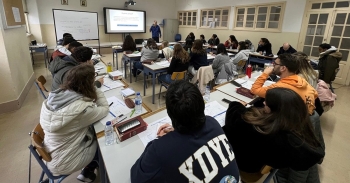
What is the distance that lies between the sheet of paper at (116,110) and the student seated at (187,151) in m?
0.83

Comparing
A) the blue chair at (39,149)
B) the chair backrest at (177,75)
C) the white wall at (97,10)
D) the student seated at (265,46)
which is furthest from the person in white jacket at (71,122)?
the white wall at (97,10)

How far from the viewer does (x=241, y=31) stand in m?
7.43

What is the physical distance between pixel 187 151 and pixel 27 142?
257cm

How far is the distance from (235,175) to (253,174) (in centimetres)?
57

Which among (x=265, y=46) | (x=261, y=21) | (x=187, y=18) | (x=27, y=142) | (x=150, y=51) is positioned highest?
(x=187, y=18)

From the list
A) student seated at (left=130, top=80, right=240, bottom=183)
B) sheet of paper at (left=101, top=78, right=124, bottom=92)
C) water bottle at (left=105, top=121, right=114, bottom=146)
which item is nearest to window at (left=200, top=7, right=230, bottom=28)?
sheet of paper at (left=101, top=78, right=124, bottom=92)

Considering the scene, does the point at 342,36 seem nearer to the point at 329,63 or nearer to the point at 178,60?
the point at 329,63

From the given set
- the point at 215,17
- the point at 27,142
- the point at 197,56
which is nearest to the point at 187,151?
the point at 27,142

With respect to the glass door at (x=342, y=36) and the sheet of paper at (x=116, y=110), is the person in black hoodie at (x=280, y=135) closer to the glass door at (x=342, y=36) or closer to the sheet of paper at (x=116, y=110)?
the sheet of paper at (x=116, y=110)

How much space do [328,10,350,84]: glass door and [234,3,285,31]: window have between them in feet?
4.84

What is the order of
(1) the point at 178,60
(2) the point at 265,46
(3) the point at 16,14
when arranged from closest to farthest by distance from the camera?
(1) the point at 178,60, (3) the point at 16,14, (2) the point at 265,46

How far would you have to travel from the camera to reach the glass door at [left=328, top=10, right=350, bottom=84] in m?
4.88

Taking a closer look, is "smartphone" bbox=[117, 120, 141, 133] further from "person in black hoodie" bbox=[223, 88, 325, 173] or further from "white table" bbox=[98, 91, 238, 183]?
"person in black hoodie" bbox=[223, 88, 325, 173]

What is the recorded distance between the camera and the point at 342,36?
4973mm
